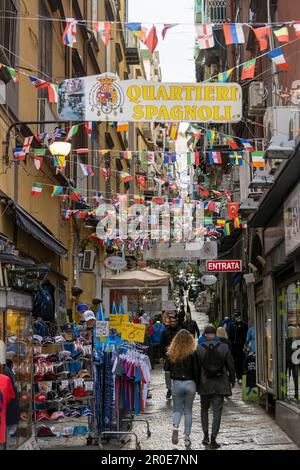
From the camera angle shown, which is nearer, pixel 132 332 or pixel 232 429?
pixel 132 332

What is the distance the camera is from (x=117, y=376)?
34.9 feet

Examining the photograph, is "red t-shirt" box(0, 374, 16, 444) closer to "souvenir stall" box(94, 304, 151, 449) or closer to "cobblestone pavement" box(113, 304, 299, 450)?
"souvenir stall" box(94, 304, 151, 449)

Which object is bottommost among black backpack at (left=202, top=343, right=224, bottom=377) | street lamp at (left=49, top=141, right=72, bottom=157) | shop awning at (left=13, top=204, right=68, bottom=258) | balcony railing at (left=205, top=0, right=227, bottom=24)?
black backpack at (left=202, top=343, right=224, bottom=377)

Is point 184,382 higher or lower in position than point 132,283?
lower

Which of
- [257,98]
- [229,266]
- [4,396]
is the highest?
[257,98]

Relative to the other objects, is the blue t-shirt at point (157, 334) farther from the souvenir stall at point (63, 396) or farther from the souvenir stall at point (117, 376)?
the souvenir stall at point (63, 396)

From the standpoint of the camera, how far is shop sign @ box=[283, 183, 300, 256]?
10.5 metres

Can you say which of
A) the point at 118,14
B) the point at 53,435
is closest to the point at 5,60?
the point at 53,435

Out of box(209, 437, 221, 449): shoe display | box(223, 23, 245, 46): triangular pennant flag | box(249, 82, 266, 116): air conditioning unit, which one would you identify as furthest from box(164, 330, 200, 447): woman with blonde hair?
box(249, 82, 266, 116): air conditioning unit

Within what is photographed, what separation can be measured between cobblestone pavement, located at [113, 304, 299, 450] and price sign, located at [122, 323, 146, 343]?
1583mm

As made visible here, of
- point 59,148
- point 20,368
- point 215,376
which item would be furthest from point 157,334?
point 20,368

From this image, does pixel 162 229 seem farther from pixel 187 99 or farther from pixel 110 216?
pixel 187 99

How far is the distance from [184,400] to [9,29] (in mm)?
7594

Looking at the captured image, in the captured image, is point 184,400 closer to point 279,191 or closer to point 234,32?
point 279,191
